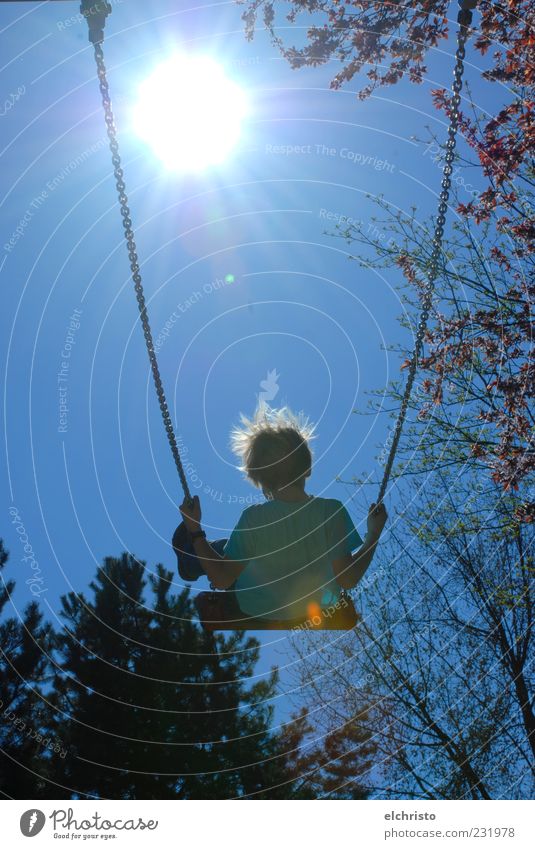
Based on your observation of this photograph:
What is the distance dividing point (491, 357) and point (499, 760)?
6.59 metres

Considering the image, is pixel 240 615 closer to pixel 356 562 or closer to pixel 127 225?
pixel 356 562

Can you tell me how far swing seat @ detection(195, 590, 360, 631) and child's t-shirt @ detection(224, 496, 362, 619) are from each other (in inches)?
5.0

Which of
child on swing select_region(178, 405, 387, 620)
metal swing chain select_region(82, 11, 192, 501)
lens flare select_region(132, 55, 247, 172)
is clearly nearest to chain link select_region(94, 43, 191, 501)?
metal swing chain select_region(82, 11, 192, 501)

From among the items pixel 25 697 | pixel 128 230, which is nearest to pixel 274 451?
pixel 128 230

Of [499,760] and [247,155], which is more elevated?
[247,155]

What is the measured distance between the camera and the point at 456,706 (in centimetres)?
1234

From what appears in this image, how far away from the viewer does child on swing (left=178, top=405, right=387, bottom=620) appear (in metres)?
5.17

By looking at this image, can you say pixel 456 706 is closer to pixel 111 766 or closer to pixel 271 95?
pixel 111 766

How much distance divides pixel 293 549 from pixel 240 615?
664 mm

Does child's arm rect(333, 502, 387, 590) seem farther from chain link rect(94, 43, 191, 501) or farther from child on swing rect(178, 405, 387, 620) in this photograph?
chain link rect(94, 43, 191, 501)

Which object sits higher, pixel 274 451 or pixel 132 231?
pixel 132 231

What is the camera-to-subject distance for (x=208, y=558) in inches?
203
